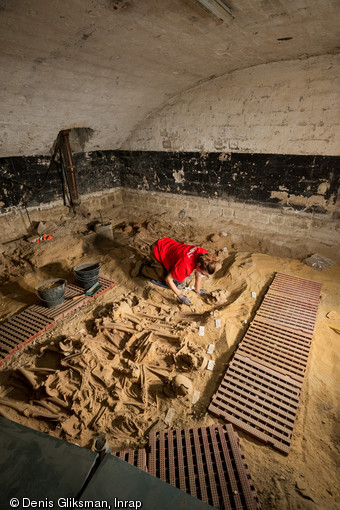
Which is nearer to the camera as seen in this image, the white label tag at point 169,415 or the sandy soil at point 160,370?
the sandy soil at point 160,370

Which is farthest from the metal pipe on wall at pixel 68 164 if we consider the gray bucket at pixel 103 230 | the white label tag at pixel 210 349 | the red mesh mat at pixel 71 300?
the white label tag at pixel 210 349

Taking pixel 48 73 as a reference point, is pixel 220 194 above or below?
below

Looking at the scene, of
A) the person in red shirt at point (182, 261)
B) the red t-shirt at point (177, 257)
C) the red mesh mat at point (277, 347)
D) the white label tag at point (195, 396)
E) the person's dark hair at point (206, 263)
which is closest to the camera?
the white label tag at point (195, 396)

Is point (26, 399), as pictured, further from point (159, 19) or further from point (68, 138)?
point (68, 138)

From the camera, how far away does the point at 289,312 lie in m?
4.62

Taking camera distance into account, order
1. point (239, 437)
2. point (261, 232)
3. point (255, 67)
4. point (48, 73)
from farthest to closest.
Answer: point (261, 232)
point (255, 67)
point (48, 73)
point (239, 437)

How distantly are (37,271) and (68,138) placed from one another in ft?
11.6

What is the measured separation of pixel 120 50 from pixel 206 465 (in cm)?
571

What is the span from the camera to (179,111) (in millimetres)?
6898

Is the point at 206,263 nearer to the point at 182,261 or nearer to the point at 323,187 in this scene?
the point at 182,261

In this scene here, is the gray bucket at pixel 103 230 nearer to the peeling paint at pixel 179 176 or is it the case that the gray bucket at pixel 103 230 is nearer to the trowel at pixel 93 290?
the trowel at pixel 93 290

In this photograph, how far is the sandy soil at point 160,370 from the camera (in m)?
2.71

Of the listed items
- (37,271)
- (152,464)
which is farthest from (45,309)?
(152,464)

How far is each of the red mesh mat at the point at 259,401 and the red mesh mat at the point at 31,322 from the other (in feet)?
10.3
